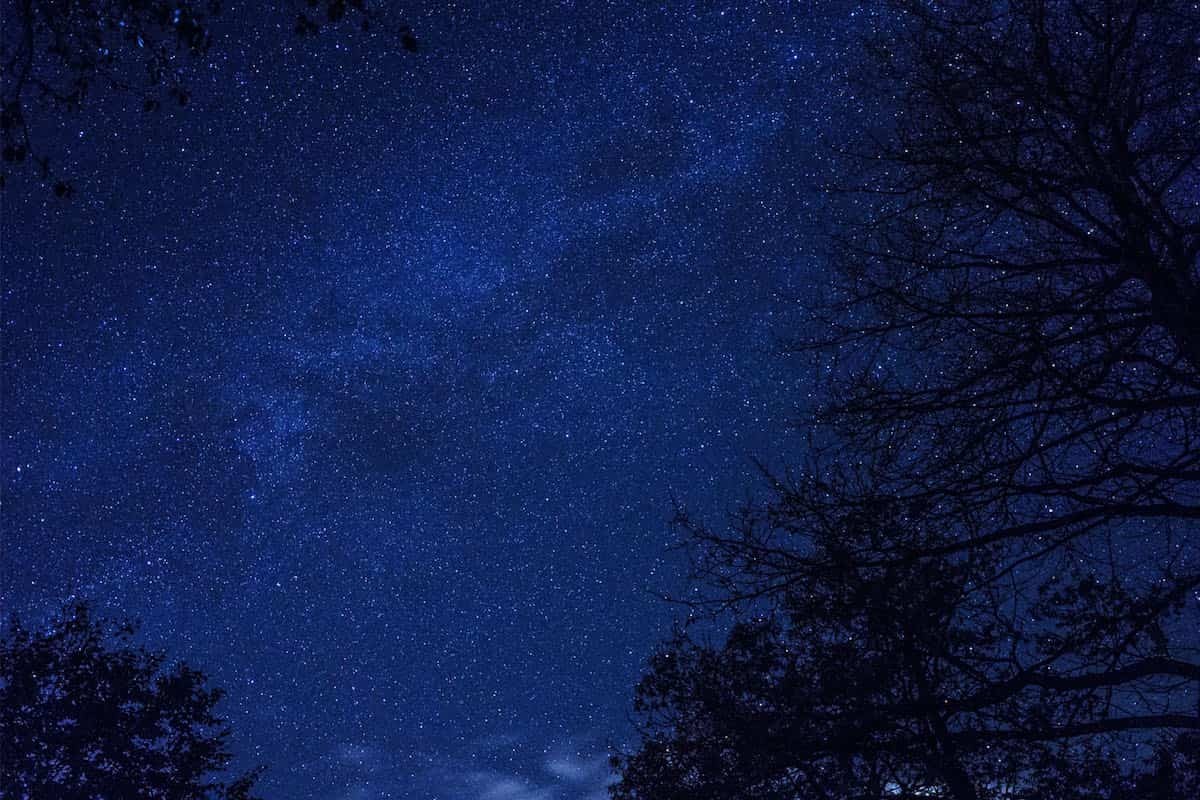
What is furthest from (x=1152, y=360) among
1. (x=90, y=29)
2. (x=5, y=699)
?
→ (x=5, y=699)

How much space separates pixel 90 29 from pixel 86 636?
54.4 feet

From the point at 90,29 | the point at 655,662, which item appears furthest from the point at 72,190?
the point at 655,662

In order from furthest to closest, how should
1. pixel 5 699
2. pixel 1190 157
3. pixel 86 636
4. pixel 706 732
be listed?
pixel 86 636 < pixel 5 699 < pixel 706 732 < pixel 1190 157

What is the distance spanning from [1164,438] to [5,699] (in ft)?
63.1

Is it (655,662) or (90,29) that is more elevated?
(90,29)

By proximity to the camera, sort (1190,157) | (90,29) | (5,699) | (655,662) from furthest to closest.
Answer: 1. (5,699)
2. (655,662)
3. (1190,157)
4. (90,29)

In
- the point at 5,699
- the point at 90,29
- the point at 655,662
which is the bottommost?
the point at 655,662

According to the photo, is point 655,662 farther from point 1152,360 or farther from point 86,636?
point 86,636

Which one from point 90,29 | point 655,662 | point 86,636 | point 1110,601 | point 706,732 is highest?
point 86,636

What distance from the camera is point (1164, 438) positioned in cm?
459

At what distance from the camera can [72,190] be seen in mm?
3787

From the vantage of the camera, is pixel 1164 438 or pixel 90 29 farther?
pixel 1164 438

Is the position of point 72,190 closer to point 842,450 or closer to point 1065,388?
point 842,450

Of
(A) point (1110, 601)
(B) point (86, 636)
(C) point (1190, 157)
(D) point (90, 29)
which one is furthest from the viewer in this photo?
(B) point (86, 636)
